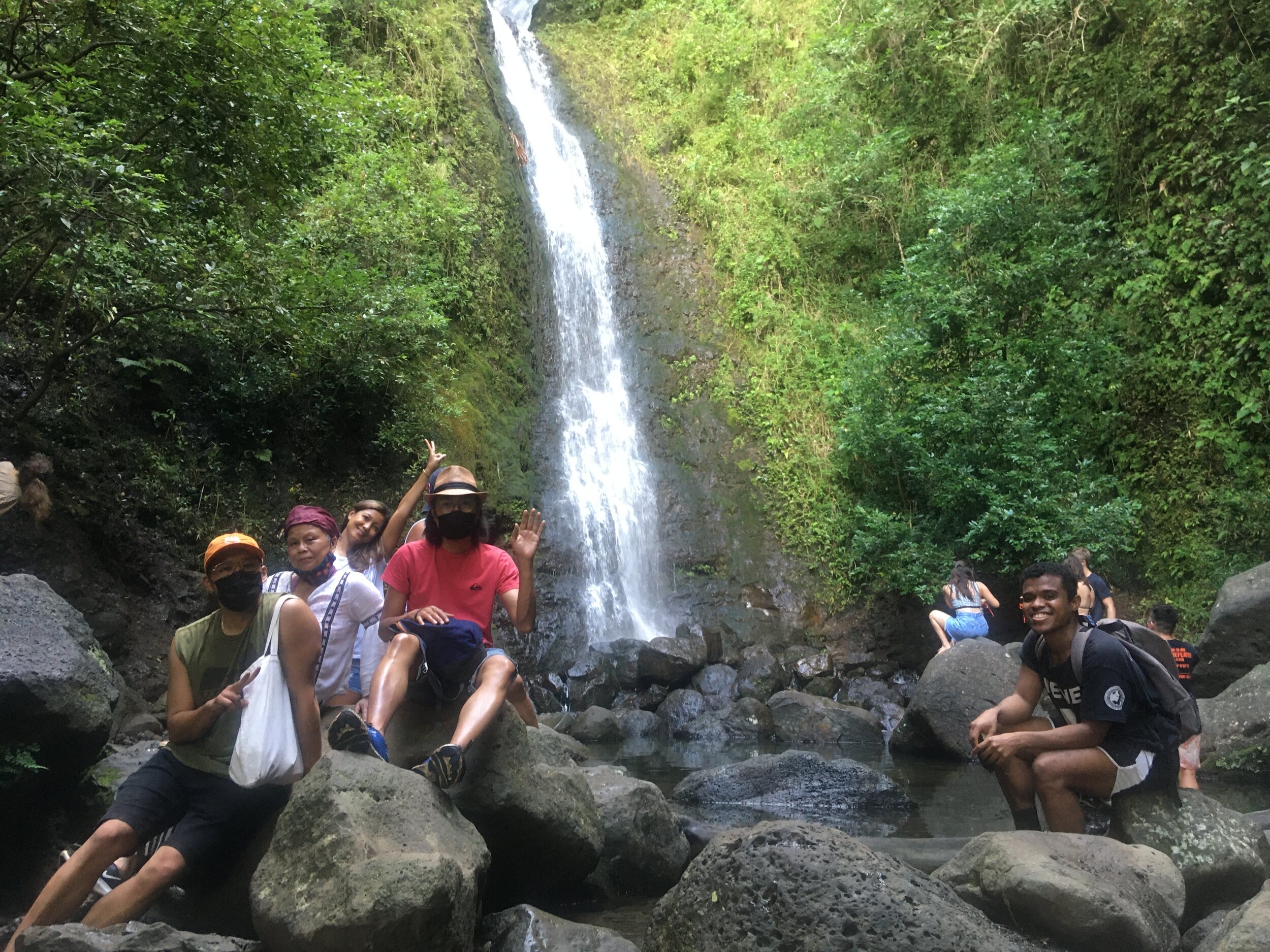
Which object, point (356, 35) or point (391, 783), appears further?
point (356, 35)

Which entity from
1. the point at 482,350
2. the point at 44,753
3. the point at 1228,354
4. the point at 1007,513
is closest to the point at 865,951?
the point at 44,753

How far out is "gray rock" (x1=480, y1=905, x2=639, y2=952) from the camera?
3531 millimetres

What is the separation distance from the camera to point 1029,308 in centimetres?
1223

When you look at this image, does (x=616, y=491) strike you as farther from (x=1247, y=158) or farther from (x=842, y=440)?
(x=1247, y=158)

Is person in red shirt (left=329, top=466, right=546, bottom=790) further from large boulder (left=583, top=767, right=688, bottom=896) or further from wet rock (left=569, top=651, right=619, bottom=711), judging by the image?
wet rock (left=569, top=651, right=619, bottom=711)

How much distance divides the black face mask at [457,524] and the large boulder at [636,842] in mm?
1670

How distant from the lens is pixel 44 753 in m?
3.99

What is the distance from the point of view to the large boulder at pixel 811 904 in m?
2.87

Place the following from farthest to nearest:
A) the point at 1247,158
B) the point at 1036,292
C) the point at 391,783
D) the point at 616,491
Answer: the point at 616,491, the point at 1036,292, the point at 1247,158, the point at 391,783

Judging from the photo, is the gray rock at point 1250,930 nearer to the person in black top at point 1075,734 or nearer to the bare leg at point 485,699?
the person in black top at point 1075,734

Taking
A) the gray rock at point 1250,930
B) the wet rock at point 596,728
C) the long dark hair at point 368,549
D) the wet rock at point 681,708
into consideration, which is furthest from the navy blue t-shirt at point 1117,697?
the wet rock at point 681,708

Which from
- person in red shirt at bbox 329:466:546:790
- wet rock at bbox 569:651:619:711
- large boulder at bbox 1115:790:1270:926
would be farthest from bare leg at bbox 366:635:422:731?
wet rock at bbox 569:651:619:711

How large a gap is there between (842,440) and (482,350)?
6.03 m

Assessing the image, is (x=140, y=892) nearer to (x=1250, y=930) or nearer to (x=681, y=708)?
(x=1250, y=930)
